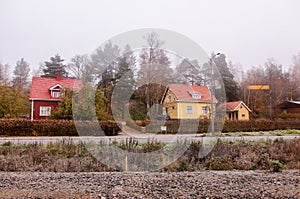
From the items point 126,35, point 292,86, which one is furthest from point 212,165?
point 292,86

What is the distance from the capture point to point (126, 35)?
249 inches

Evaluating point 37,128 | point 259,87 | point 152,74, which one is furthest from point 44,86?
point 259,87

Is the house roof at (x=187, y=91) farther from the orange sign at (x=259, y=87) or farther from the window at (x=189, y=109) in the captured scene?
the orange sign at (x=259, y=87)

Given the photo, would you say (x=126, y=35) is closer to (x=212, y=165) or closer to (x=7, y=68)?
(x=212, y=165)

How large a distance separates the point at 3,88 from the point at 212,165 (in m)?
20.5

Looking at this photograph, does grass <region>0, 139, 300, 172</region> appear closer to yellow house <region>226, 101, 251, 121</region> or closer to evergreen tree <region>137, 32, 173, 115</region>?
evergreen tree <region>137, 32, 173, 115</region>

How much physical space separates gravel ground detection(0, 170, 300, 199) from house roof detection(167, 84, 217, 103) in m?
2.33

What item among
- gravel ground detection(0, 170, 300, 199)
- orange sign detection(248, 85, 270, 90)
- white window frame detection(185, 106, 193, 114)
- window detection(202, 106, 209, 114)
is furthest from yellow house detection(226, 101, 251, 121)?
gravel ground detection(0, 170, 300, 199)

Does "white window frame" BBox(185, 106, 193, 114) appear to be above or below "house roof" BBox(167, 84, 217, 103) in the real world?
below

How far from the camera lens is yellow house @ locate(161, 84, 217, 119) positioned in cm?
776

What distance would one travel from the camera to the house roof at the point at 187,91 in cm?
764

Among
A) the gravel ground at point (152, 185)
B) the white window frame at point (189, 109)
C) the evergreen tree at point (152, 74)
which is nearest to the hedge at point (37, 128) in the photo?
the white window frame at point (189, 109)

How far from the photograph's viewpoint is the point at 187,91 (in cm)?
814

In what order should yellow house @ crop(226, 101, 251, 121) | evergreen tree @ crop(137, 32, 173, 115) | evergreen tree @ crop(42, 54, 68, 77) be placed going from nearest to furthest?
1. evergreen tree @ crop(137, 32, 173, 115)
2. yellow house @ crop(226, 101, 251, 121)
3. evergreen tree @ crop(42, 54, 68, 77)
